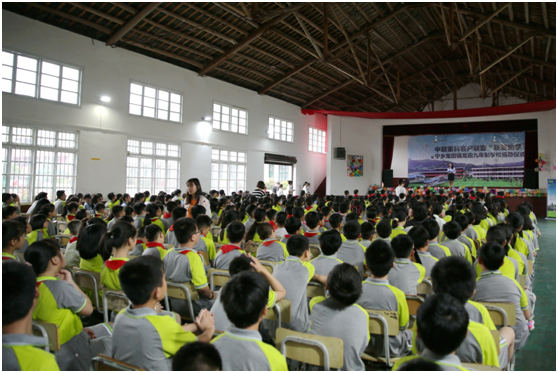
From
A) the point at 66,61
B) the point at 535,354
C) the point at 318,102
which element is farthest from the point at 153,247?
the point at 318,102

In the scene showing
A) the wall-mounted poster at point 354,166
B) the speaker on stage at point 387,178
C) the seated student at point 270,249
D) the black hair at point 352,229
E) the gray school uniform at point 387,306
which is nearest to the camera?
the gray school uniform at point 387,306

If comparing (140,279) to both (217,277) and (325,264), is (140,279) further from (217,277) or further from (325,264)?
(325,264)

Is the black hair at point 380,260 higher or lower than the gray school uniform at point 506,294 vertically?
higher

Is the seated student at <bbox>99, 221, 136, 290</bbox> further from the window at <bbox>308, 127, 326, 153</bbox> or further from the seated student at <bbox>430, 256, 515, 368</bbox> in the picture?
the window at <bbox>308, 127, 326, 153</bbox>

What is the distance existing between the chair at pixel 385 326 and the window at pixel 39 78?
9531 millimetres

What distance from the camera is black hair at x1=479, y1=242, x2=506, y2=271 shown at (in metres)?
2.35

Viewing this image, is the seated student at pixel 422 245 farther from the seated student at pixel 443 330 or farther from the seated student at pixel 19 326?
the seated student at pixel 19 326

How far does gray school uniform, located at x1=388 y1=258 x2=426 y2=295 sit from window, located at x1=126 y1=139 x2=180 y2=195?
9.77m

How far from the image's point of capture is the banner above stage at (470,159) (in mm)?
15070

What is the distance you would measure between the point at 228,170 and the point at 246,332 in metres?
12.8

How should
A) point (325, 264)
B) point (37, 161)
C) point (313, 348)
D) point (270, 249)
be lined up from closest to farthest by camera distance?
point (313, 348), point (325, 264), point (270, 249), point (37, 161)

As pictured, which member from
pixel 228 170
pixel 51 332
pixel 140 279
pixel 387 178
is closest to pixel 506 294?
pixel 140 279

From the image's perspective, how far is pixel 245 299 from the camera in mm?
1440

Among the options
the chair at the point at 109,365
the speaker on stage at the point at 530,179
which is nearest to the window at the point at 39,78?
the chair at the point at 109,365
